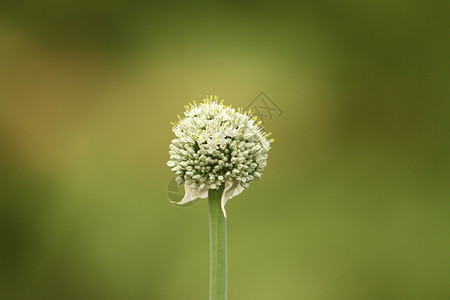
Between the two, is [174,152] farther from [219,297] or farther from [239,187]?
[219,297]

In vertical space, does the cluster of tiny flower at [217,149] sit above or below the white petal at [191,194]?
above

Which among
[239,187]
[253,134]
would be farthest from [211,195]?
[253,134]

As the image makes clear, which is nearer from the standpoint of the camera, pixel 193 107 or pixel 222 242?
pixel 222 242

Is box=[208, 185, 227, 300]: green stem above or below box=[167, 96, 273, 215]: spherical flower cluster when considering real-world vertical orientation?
below

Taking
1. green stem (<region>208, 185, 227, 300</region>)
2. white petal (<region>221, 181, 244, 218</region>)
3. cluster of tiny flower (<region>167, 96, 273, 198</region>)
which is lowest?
green stem (<region>208, 185, 227, 300</region>)

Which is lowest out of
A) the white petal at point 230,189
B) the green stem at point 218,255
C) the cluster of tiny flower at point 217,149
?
the green stem at point 218,255

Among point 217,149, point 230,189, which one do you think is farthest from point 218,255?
point 217,149

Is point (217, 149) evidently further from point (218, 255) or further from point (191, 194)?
point (218, 255)
